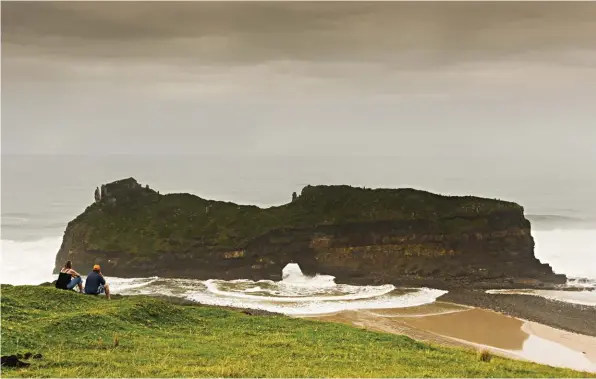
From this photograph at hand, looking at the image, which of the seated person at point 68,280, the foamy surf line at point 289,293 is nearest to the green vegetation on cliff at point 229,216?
the foamy surf line at point 289,293

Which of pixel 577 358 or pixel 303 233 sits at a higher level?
pixel 303 233

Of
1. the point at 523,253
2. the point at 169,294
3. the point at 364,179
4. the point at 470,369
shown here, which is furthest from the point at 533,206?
the point at 470,369

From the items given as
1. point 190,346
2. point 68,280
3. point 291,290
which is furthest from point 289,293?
point 190,346

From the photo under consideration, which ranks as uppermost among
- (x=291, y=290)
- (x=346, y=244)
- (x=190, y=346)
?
(x=346, y=244)

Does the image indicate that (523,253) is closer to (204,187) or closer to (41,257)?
(41,257)

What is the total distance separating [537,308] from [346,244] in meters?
18.4

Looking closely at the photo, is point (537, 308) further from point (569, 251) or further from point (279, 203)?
point (279, 203)

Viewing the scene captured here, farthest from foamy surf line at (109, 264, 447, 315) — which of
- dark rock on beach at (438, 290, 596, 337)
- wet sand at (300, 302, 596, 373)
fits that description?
dark rock on beach at (438, 290, 596, 337)

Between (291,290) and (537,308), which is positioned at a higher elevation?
(291,290)

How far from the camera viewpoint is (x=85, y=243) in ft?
200

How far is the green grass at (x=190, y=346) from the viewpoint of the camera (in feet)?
55.5

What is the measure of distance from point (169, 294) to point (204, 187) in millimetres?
117854

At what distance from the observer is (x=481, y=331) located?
4138 cm

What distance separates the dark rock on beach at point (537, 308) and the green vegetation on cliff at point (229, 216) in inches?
393
